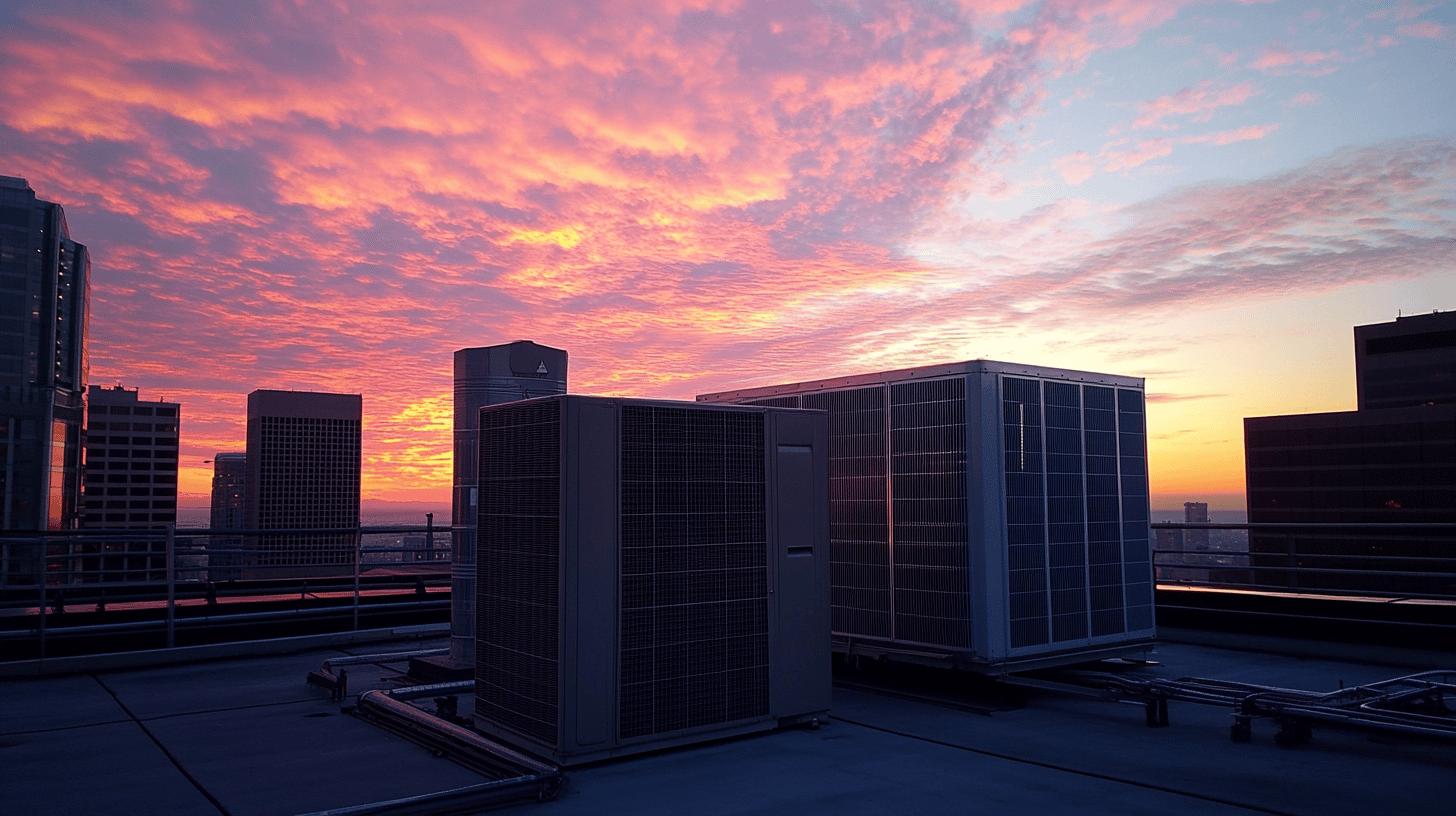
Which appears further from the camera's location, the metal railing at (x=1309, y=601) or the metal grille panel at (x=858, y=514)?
the metal railing at (x=1309, y=601)

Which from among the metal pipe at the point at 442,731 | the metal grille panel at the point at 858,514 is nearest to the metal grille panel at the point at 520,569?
the metal pipe at the point at 442,731

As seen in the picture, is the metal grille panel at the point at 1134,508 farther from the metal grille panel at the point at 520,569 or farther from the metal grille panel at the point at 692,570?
the metal grille panel at the point at 520,569

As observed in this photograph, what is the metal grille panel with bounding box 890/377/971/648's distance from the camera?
787 centimetres

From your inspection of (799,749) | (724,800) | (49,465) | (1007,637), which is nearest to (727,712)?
(799,749)

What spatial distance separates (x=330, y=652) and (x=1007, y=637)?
843 cm

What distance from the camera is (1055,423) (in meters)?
8.27

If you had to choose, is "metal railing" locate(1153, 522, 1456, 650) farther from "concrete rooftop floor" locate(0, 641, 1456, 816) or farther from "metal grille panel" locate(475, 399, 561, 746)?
"metal grille panel" locate(475, 399, 561, 746)

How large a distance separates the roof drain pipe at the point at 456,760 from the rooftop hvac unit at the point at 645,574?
0.39 metres

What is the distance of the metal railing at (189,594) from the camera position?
32.6ft

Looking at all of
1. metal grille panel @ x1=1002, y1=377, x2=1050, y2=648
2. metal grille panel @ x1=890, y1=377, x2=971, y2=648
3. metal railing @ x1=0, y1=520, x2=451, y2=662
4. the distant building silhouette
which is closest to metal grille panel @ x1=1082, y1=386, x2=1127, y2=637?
metal grille panel @ x1=1002, y1=377, x2=1050, y2=648

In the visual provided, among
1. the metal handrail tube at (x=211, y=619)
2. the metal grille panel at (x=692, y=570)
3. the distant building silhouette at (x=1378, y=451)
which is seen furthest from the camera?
the distant building silhouette at (x=1378, y=451)

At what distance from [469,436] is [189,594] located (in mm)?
6624

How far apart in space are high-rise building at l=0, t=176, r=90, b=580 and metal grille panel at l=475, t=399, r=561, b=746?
138m

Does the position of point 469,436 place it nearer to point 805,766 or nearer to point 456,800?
point 456,800
